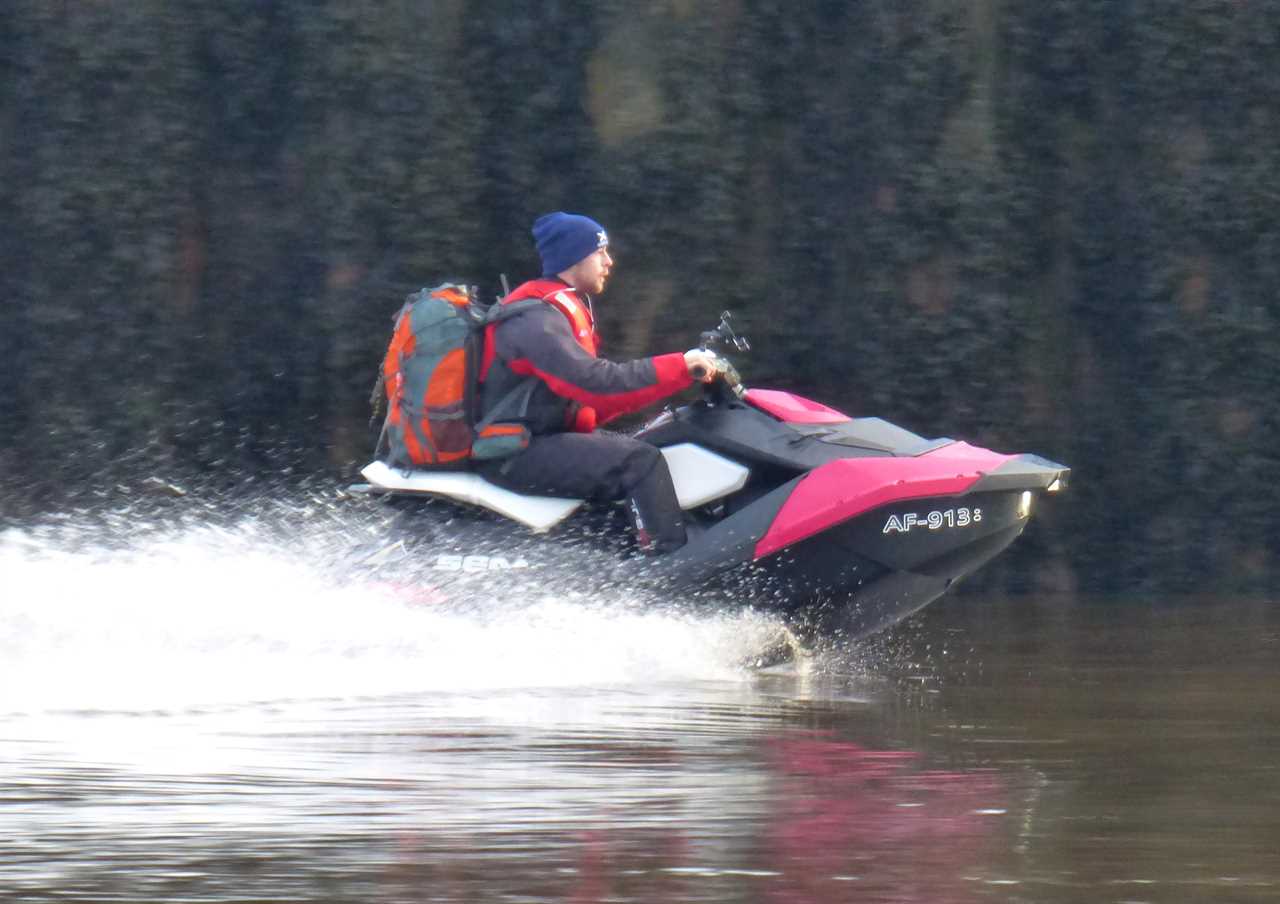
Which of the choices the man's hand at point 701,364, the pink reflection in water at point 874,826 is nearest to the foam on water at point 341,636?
the man's hand at point 701,364

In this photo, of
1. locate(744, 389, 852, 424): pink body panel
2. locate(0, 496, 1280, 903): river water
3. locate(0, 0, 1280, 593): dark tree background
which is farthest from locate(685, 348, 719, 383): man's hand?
locate(0, 0, 1280, 593): dark tree background

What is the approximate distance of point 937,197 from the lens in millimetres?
9672

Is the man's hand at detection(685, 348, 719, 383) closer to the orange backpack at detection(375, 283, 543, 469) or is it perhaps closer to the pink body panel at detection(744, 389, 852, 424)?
the pink body panel at detection(744, 389, 852, 424)

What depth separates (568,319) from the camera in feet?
22.3

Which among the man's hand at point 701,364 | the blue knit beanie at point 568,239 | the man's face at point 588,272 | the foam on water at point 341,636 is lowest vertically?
the foam on water at point 341,636

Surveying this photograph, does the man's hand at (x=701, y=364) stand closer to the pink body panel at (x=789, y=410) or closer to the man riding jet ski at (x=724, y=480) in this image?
the man riding jet ski at (x=724, y=480)

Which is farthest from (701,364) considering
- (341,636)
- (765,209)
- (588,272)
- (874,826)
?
(765,209)

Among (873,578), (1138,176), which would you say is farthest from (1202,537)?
(873,578)

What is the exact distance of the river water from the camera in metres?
3.76

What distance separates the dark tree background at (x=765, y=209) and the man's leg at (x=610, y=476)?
3025mm

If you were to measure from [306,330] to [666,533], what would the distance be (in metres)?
4.06

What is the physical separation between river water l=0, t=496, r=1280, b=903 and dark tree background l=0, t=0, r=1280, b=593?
1548mm

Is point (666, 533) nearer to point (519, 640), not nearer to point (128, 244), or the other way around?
point (519, 640)

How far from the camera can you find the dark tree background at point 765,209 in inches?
381
